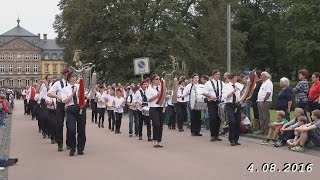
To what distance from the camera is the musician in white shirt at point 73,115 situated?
42.6 ft

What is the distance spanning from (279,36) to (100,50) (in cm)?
2421

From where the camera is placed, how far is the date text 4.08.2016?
999cm

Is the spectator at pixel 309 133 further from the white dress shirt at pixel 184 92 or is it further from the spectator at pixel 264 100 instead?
the white dress shirt at pixel 184 92

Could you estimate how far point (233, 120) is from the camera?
47.2ft

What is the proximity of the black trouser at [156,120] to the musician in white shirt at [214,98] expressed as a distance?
5.10 feet

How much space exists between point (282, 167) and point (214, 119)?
17.3 feet

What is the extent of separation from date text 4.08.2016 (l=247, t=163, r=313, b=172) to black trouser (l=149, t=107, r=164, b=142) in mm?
4214

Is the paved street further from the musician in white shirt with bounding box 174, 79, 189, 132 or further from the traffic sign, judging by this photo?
the traffic sign

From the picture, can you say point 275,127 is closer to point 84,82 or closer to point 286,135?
point 286,135

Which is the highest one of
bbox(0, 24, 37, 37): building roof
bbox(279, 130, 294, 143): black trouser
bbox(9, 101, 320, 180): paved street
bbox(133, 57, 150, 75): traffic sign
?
bbox(0, 24, 37, 37): building roof

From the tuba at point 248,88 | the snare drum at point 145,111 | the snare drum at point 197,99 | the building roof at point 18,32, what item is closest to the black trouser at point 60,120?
the snare drum at point 145,111


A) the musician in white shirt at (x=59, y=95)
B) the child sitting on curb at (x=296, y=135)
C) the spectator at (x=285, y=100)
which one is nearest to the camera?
the child sitting on curb at (x=296, y=135)

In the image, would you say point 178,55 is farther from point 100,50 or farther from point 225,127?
point 225,127

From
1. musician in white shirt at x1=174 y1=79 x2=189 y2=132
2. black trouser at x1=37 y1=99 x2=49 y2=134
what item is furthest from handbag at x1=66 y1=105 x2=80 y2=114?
musician in white shirt at x1=174 y1=79 x2=189 y2=132
